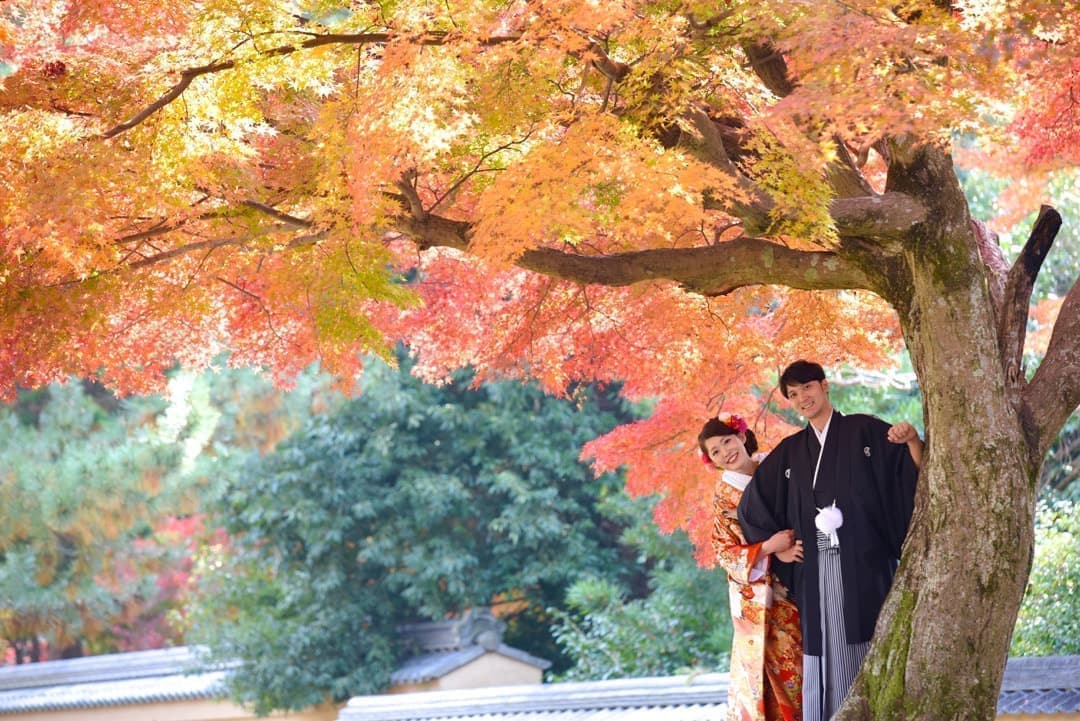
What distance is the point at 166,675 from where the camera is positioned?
12.9 meters

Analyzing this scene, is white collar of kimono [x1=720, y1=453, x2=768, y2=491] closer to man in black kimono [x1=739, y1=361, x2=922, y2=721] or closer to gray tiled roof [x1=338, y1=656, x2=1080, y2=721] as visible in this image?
man in black kimono [x1=739, y1=361, x2=922, y2=721]

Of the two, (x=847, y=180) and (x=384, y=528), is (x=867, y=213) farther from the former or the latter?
(x=384, y=528)

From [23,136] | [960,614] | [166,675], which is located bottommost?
[166,675]

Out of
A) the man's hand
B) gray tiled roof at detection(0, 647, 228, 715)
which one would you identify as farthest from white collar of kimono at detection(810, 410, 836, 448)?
gray tiled roof at detection(0, 647, 228, 715)

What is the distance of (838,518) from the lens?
4.55 meters

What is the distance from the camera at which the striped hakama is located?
4625 millimetres

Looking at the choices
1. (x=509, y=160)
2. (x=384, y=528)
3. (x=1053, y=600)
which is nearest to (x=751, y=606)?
(x=509, y=160)

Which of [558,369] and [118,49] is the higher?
[118,49]

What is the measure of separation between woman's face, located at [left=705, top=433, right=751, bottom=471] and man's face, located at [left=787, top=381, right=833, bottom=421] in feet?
1.15

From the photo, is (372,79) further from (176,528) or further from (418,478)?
(176,528)

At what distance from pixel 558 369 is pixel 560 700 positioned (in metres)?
3.59

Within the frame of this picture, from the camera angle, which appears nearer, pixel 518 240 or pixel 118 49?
pixel 518 240

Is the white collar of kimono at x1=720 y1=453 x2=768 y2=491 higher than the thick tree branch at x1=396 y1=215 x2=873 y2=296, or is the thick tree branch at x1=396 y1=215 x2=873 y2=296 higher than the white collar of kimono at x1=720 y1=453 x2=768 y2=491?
the thick tree branch at x1=396 y1=215 x2=873 y2=296

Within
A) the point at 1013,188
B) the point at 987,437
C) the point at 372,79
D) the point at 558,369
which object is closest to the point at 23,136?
the point at 372,79
